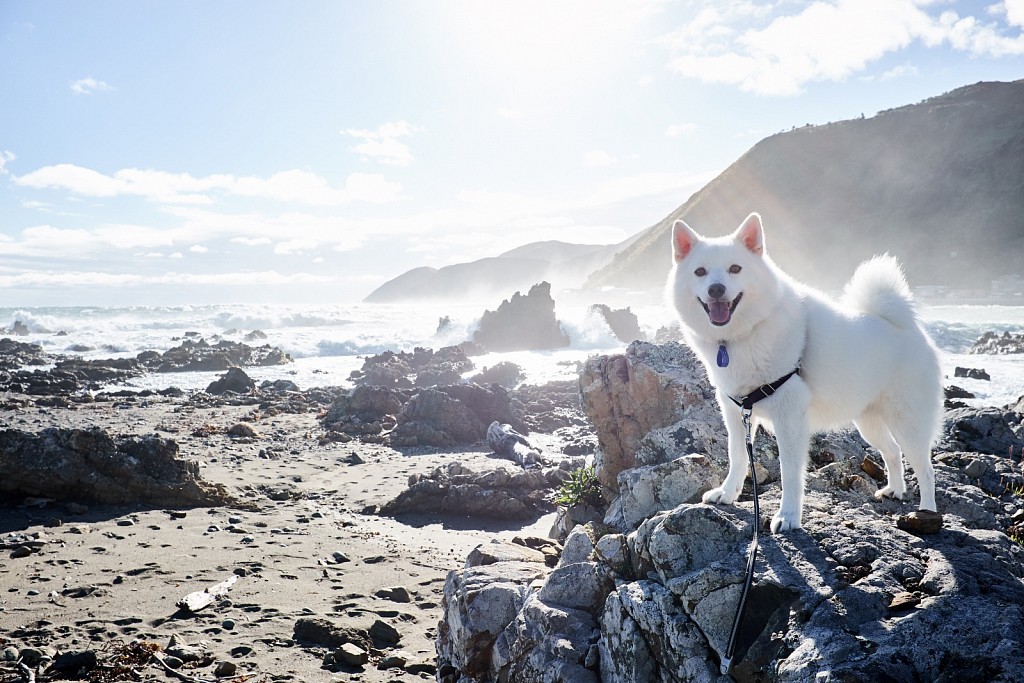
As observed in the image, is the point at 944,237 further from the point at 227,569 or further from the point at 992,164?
the point at 227,569

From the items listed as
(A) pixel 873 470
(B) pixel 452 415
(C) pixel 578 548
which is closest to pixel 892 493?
(A) pixel 873 470

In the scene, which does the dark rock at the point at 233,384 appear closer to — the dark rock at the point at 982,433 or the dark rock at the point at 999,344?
the dark rock at the point at 982,433

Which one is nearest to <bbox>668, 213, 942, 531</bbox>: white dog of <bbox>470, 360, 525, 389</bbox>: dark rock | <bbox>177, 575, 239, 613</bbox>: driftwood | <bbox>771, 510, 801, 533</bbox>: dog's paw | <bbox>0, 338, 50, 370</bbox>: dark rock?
<bbox>771, 510, 801, 533</bbox>: dog's paw

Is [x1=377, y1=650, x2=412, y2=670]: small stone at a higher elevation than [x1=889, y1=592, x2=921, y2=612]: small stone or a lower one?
lower

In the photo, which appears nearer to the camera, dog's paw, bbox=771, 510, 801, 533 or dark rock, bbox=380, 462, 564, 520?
dog's paw, bbox=771, 510, 801, 533

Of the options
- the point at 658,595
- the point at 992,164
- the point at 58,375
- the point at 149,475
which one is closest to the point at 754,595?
the point at 658,595

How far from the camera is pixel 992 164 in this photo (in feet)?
276

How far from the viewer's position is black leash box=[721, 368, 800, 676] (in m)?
2.47

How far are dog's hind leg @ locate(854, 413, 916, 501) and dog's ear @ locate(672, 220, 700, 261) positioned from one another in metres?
1.50

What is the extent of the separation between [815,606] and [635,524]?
1.70 m

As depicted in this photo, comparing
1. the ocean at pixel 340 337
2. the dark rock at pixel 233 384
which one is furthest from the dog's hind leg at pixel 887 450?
the dark rock at pixel 233 384

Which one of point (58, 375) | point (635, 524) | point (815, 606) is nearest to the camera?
point (815, 606)

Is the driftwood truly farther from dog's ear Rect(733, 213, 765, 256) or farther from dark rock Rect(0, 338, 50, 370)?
dark rock Rect(0, 338, 50, 370)

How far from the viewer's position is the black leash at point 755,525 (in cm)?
247
